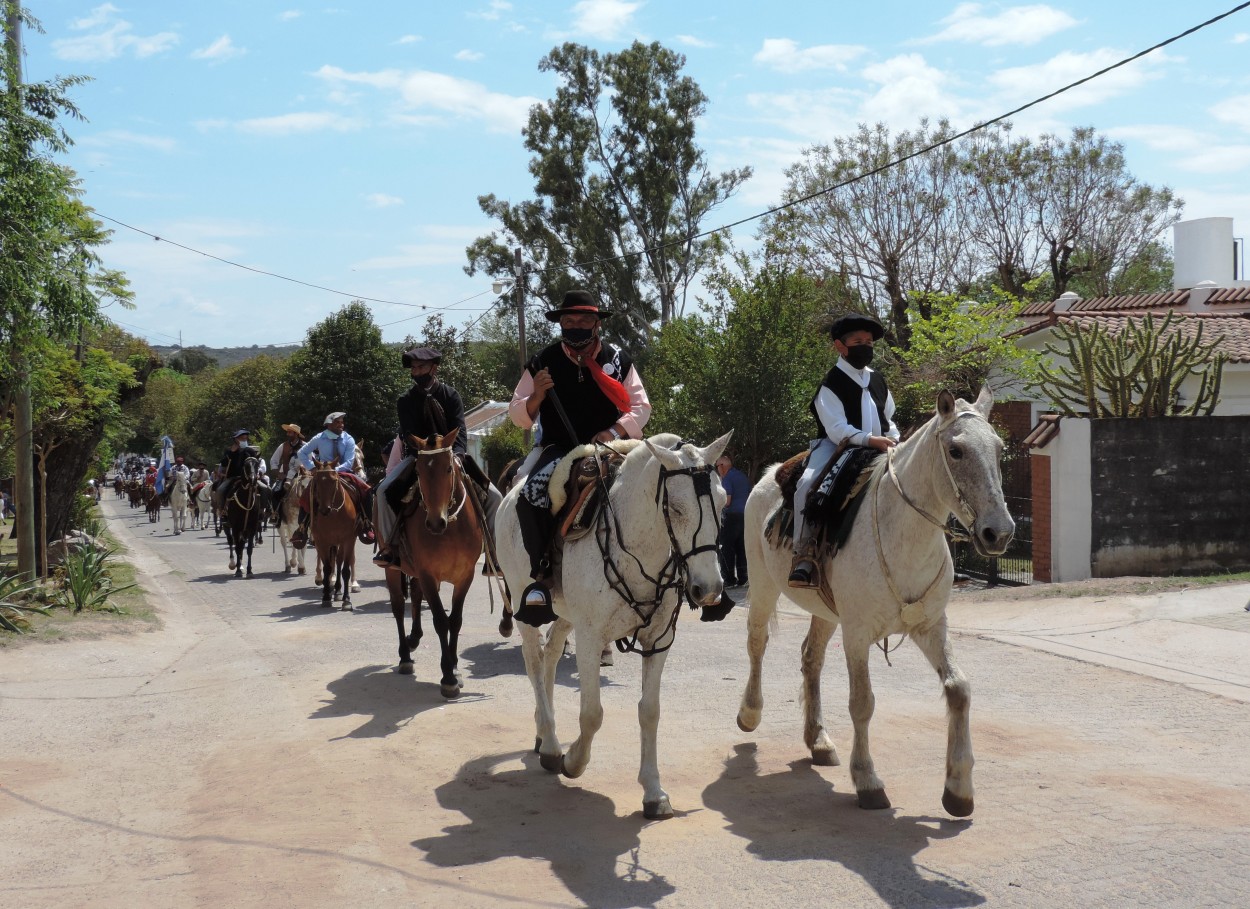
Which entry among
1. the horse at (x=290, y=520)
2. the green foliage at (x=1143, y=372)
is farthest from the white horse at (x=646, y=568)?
the horse at (x=290, y=520)

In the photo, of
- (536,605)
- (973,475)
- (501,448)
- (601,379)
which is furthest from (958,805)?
(501,448)

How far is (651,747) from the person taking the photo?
6605 mm

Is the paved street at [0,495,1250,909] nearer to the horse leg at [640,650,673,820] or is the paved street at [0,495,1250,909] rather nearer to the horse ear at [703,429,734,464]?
the horse leg at [640,650,673,820]

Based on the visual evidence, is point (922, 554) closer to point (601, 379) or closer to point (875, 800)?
point (875, 800)

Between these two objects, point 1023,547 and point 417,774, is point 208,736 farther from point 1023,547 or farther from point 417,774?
point 1023,547

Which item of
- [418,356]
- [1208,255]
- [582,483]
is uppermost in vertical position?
[1208,255]

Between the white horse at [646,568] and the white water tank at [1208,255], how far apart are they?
32.3 m

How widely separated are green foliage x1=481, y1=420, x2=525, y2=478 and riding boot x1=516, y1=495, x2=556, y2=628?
29.6m

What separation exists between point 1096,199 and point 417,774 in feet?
129

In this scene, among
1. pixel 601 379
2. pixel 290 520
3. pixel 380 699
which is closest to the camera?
pixel 601 379

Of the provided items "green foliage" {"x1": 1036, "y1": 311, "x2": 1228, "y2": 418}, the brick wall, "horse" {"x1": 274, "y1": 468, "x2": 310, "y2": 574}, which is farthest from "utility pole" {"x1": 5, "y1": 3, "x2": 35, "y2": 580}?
"green foliage" {"x1": 1036, "y1": 311, "x2": 1228, "y2": 418}

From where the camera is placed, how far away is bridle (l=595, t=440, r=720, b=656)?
6.14 m

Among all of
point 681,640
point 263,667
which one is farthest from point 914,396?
point 263,667

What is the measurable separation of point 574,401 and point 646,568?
1.55 metres
